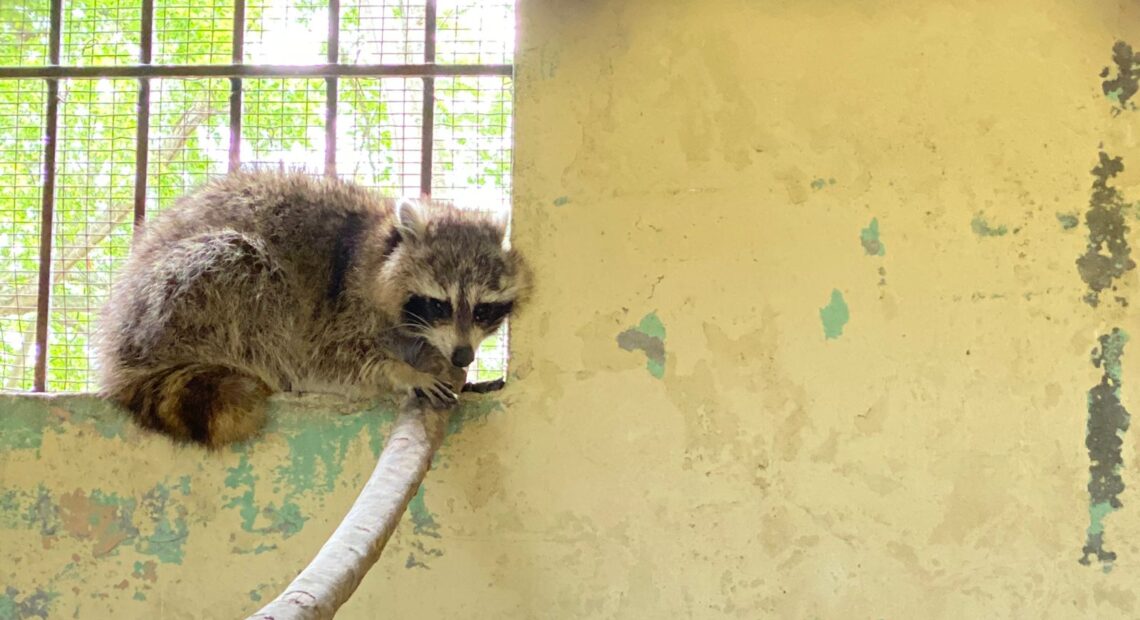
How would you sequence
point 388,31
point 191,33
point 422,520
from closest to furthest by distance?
point 422,520
point 388,31
point 191,33

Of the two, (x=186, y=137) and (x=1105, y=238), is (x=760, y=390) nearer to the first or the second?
(x=1105, y=238)

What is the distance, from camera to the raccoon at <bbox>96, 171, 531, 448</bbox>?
2629mm

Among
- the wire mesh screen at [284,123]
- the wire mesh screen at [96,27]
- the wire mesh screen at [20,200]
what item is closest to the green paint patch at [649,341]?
the wire mesh screen at [284,123]

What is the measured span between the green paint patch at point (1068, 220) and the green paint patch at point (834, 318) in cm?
66

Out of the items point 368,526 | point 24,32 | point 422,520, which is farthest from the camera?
point 24,32

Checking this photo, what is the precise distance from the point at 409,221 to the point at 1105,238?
201 cm

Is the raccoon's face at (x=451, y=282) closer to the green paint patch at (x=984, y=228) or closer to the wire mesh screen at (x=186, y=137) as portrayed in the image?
the wire mesh screen at (x=186, y=137)

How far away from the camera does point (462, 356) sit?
265 centimetres

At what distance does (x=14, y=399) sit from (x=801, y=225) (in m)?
2.35

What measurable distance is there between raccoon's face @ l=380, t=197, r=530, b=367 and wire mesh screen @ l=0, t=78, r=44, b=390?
1.58 meters

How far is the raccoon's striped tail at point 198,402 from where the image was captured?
2.57 m

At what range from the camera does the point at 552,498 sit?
8.81ft

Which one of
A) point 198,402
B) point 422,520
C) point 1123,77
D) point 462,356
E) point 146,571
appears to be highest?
point 1123,77

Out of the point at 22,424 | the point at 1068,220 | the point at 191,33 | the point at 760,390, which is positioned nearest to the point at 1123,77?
the point at 1068,220
